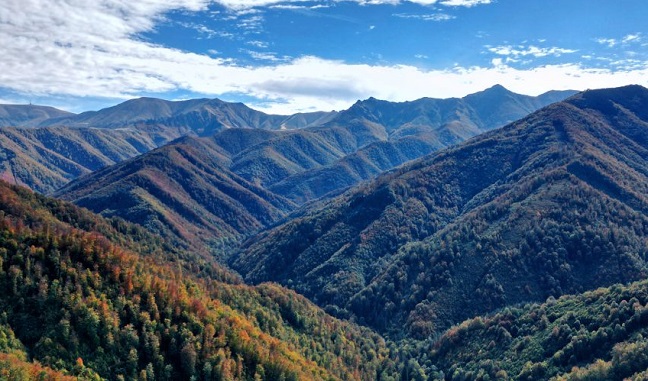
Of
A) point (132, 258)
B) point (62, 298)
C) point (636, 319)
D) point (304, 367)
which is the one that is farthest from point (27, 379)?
point (636, 319)

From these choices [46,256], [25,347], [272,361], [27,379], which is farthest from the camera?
[272,361]

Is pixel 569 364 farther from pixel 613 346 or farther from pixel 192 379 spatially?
pixel 192 379

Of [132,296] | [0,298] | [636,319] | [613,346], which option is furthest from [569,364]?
[0,298]

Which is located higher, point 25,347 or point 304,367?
point 25,347

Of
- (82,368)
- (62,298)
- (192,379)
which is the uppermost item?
(62,298)

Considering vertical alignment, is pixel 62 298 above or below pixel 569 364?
above

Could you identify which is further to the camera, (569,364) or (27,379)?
(569,364)

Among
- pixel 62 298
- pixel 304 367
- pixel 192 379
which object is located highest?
pixel 62 298

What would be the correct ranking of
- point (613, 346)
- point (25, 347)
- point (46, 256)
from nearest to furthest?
point (25, 347), point (46, 256), point (613, 346)

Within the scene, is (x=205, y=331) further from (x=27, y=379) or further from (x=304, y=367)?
(x=27, y=379)
